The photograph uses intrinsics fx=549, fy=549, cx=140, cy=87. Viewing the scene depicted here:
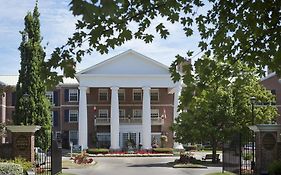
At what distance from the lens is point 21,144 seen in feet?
76.9

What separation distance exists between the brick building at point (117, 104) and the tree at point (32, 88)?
1588 centimetres

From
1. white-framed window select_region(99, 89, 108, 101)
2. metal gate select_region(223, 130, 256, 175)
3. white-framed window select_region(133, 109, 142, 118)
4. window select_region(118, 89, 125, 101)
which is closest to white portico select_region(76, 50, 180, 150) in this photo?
white-framed window select_region(133, 109, 142, 118)

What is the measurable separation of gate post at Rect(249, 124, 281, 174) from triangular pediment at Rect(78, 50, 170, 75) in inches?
1681

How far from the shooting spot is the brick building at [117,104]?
65.2 metres

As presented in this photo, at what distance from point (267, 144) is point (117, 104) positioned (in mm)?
42763

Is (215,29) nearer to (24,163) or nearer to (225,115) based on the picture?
(24,163)

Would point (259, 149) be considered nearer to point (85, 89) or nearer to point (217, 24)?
point (217, 24)

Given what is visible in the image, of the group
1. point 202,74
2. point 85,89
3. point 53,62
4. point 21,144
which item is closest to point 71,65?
point 53,62

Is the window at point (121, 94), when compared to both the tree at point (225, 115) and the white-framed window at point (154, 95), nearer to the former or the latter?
the white-framed window at point (154, 95)

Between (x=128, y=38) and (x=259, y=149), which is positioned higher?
(x=128, y=38)

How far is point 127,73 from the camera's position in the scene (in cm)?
6600

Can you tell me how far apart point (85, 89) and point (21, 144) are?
4252cm

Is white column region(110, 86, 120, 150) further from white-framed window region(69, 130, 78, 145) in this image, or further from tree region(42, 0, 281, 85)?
tree region(42, 0, 281, 85)

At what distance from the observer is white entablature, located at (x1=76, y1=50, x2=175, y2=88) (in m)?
65.8
